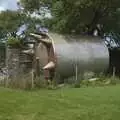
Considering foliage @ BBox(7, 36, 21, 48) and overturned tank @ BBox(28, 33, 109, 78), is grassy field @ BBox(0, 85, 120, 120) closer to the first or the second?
overturned tank @ BBox(28, 33, 109, 78)

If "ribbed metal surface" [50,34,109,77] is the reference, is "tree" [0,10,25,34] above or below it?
above

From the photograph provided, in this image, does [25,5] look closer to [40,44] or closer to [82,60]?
[40,44]

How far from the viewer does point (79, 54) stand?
29484 millimetres

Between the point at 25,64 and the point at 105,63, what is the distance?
621 centimetres

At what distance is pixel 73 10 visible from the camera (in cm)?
3212

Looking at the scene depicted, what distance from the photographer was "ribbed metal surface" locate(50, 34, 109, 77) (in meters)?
28.2

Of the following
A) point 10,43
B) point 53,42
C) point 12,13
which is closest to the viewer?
point 53,42

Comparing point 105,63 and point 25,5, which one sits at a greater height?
point 25,5

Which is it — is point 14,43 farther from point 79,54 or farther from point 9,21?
point 9,21

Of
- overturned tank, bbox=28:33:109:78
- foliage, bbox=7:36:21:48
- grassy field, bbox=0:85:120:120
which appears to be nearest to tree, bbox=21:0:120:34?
overturned tank, bbox=28:33:109:78

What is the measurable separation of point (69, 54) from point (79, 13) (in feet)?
16.7

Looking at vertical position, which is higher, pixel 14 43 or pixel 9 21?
pixel 9 21

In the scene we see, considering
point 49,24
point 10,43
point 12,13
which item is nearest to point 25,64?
point 10,43

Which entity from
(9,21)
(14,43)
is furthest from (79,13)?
(9,21)
